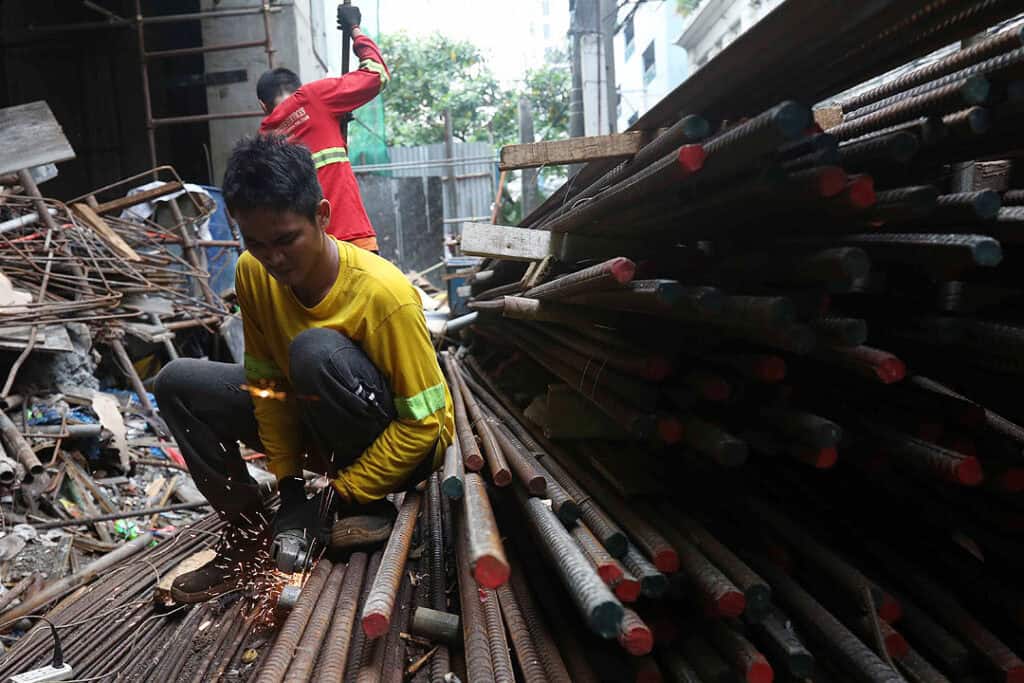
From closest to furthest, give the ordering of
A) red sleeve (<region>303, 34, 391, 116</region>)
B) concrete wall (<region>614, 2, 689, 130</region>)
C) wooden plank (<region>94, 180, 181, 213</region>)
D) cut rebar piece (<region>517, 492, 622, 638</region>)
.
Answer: cut rebar piece (<region>517, 492, 622, 638</region>)
red sleeve (<region>303, 34, 391, 116</region>)
wooden plank (<region>94, 180, 181, 213</region>)
concrete wall (<region>614, 2, 689, 130</region>)

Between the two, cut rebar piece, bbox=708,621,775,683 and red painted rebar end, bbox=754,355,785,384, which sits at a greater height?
red painted rebar end, bbox=754,355,785,384

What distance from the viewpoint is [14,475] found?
3.78 m

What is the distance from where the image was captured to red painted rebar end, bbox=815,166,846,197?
1661 millimetres

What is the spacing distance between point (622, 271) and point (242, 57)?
893 centimetres

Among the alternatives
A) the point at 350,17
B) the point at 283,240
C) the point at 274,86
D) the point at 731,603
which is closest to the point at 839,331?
the point at 731,603

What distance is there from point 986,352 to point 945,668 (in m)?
0.82

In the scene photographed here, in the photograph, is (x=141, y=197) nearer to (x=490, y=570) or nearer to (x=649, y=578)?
(x=490, y=570)

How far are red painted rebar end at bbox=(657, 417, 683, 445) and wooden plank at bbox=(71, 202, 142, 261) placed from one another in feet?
19.0

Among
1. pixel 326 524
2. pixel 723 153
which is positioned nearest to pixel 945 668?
A: pixel 723 153

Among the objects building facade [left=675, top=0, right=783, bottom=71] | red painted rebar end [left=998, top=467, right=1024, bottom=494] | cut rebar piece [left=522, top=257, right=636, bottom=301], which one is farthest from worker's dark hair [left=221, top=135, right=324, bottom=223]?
building facade [left=675, top=0, right=783, bottom=71]

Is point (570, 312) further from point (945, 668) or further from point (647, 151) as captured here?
point (945, 668)

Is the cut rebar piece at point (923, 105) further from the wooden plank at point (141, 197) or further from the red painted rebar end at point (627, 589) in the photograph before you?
the wooden plank at point (141, 197)

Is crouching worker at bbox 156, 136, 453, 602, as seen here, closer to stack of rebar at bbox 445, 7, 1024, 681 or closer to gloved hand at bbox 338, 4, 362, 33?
stack of rebar at bbox 445, 7, 1024, 681

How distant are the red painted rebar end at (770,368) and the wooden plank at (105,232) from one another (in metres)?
6.05
